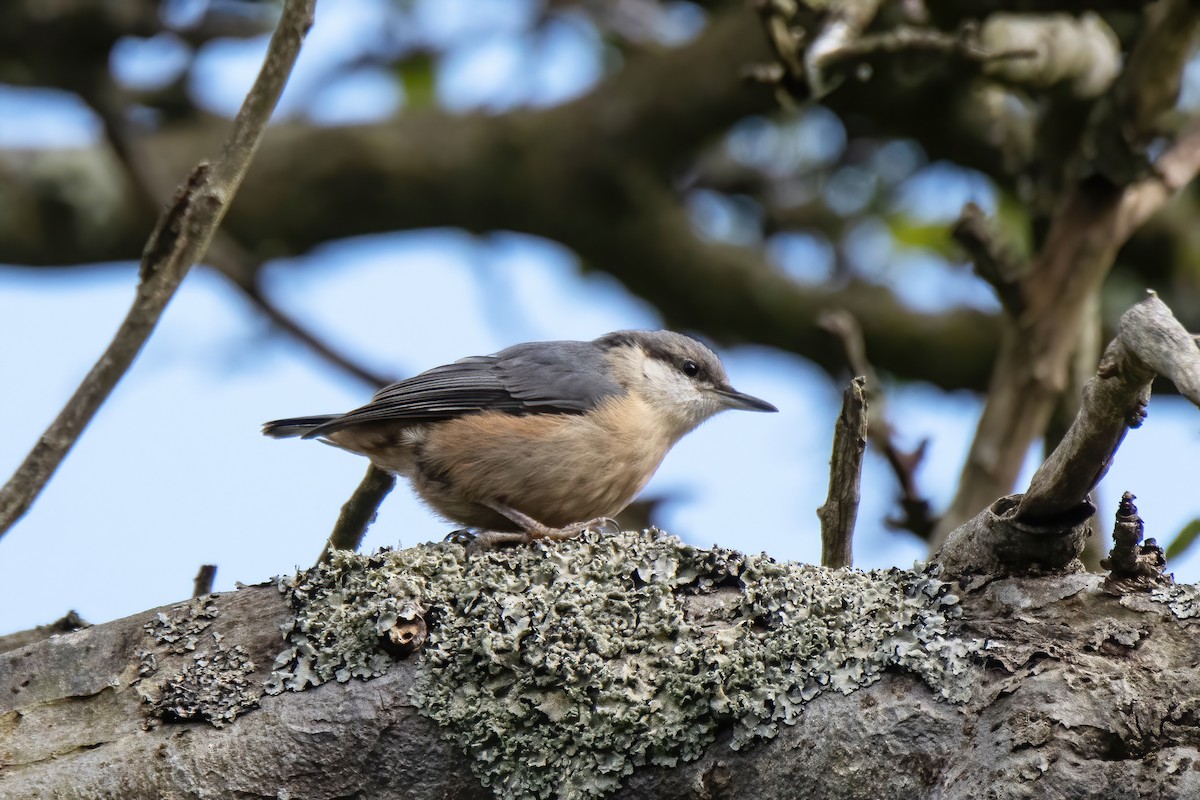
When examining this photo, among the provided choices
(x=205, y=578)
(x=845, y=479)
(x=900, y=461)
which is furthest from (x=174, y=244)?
(x=900, y=461)

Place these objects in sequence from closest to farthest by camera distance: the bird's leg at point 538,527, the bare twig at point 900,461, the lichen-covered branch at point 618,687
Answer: the lichen-covered branch at point 618,687 < the bird's leg at point 538,527 < the bare twig at point 900,461

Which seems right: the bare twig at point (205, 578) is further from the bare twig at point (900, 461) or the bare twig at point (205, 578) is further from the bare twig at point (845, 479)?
the bare twig at point (900, 461)

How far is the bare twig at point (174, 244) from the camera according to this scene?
2537mm

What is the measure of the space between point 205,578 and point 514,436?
112cm

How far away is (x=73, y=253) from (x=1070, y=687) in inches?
169

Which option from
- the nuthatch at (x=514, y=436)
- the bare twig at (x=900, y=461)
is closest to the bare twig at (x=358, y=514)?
the nuthatch at (x=514, y=436)

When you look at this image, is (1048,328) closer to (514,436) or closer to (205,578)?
(514,436)

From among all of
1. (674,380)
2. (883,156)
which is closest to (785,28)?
(674,380)

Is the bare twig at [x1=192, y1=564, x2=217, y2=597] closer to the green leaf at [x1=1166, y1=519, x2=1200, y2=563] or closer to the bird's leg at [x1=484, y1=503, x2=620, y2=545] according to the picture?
the bird's leg at [x1=484, y1=503, x2=620, y2=545]

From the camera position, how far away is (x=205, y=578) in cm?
272

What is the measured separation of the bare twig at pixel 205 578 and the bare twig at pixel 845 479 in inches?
51.3

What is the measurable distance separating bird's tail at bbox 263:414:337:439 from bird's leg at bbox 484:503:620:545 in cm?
60

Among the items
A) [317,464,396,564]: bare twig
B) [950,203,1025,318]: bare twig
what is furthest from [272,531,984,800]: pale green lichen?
[950,203,1025,318]: bare twig

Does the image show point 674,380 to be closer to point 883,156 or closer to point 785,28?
point 785,28
